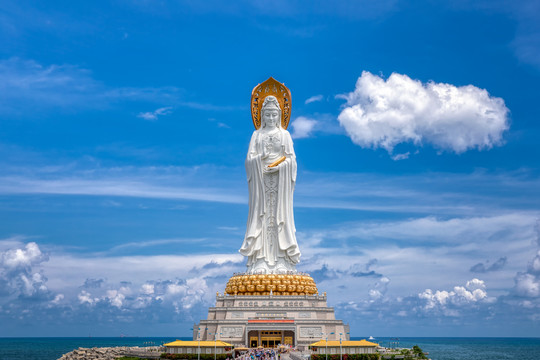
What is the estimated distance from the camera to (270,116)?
1737 inches

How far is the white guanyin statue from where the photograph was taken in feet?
137

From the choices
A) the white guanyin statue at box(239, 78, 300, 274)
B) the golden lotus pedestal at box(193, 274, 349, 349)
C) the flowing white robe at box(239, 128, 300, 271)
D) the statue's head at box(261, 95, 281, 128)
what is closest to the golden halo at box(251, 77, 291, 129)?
the white guanyin statue at box(239, 78, 300, 274)

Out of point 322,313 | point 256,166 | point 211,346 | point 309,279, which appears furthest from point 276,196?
point 211,346

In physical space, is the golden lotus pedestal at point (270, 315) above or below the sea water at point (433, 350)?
above

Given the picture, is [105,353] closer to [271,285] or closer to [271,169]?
[271,285]

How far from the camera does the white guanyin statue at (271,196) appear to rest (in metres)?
41.9

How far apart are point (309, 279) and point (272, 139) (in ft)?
34.3

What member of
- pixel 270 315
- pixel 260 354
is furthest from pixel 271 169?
pixel 260 354

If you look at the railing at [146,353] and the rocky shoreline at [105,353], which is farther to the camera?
the rocky shoreline at [105,353]

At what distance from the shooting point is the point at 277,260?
137ft

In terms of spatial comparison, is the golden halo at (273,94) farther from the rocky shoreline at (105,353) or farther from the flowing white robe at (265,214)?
A: the rocky shoreline at (105,353)

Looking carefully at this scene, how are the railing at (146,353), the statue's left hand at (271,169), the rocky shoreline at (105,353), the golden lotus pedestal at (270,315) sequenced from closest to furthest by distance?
1. the railing at (146,353)
2. the golden lotus pedestal at (270,315)
3. the rocky shoreline at (105,353)
4. the statue's left hand at (271,169)

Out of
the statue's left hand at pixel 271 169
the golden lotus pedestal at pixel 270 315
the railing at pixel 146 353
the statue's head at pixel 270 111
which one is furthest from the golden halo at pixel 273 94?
the railing at pixel 146 353

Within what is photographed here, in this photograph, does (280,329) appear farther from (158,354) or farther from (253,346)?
(158,354)
